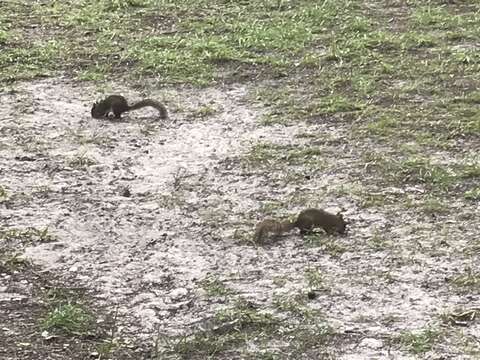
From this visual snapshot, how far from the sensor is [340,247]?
3.55 m

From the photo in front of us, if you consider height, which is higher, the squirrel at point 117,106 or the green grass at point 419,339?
the green grass at point 419,339

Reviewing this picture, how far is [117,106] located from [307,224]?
183cm

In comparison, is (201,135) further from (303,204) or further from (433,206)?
(433,206)

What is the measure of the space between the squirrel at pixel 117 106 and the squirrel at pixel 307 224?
170cm

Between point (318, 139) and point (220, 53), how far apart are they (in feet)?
5.33

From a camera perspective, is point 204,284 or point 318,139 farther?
point 318,139

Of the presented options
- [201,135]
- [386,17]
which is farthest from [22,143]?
[386,17]

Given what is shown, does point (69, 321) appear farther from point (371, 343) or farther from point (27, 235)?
point (371, 343)

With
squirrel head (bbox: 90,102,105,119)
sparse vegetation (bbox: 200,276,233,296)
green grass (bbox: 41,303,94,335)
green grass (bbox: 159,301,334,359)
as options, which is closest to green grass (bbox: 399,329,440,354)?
green grass (bbox: 159,301,334,359)

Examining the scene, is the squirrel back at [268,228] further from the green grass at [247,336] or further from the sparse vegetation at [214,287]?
the green grass at [247,336]

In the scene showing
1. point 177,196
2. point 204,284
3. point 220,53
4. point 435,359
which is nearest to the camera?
point 435,359

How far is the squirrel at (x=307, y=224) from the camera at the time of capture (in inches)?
142

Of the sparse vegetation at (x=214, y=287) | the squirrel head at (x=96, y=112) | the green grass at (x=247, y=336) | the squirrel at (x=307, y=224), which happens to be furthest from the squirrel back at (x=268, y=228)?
the squirrel head at (x=96, y=112)

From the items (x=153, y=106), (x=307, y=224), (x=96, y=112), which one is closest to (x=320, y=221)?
(x=307, y=224)
